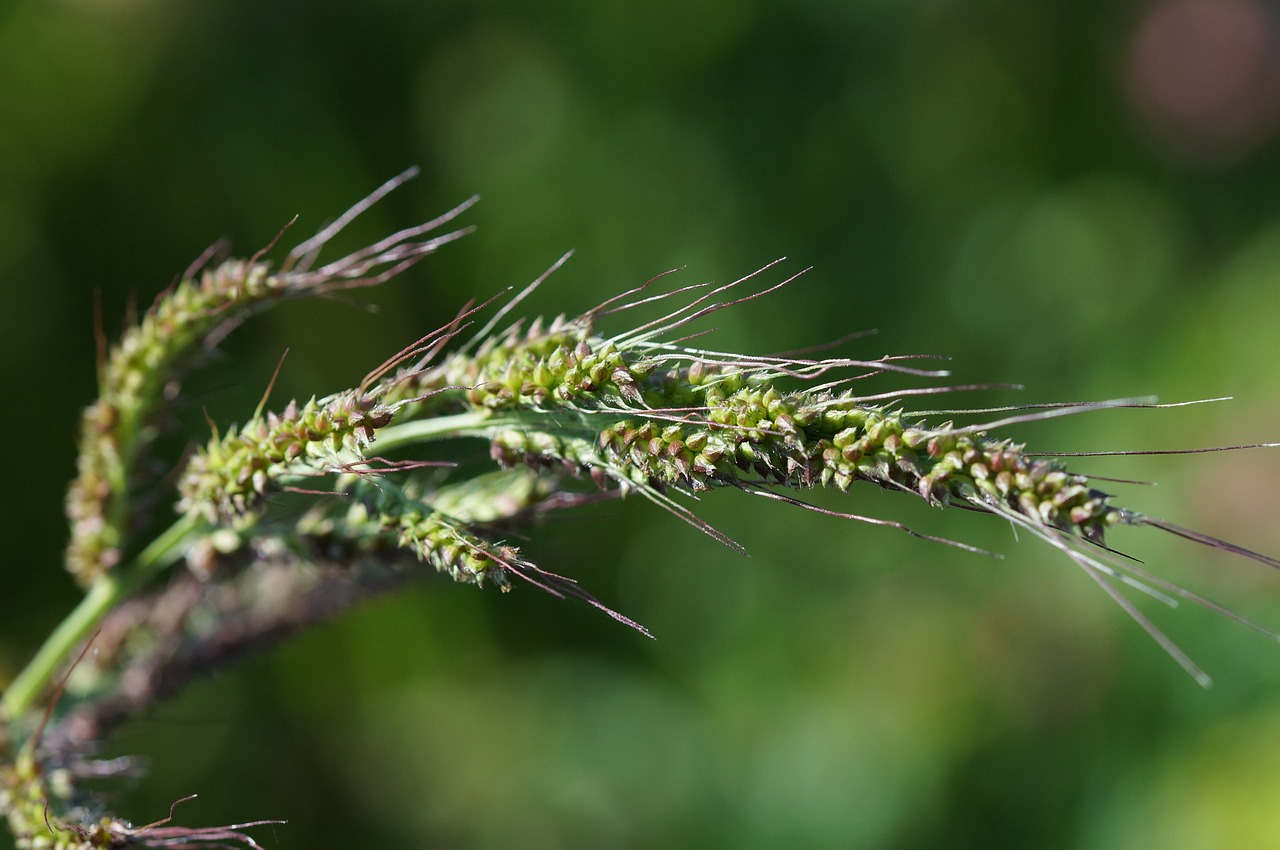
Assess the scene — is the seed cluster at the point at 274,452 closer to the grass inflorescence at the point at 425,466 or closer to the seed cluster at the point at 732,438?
the grass inflorescence at the point at 425,466

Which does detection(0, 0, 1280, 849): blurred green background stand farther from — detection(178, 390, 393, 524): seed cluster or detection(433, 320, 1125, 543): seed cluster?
detection(433, 320, 1125, 543): seed cluster

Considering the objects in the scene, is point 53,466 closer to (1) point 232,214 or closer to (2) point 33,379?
(2) point 33,379

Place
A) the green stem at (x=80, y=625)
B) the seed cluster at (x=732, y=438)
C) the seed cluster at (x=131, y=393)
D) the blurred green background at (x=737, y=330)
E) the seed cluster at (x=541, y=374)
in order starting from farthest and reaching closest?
the blurred green background at (x=737, y=330), the green stem at (x=80, y=625), the seed cluster at (x=131, y=393), the seed cluster at (x=541, y=374), the seed cluster at (x=732, y=438)

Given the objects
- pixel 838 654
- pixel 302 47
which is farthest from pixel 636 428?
pixel 302 47

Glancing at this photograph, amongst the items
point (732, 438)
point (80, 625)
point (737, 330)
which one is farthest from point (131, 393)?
point (737, 330)

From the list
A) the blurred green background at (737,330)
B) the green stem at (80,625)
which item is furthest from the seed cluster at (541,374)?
the blurred green background at (737,330)

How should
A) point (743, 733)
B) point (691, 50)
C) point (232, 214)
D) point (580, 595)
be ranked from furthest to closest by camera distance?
1. point (691, 50)
2. point (232, 214)
3. point (743, 733)
4. point (580, 595)

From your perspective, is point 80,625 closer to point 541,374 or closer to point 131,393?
point 131,393
